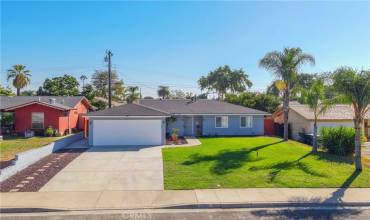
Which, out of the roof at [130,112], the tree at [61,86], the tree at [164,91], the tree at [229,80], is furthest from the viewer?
the tree at [164,91]

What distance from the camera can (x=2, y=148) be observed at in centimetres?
1806

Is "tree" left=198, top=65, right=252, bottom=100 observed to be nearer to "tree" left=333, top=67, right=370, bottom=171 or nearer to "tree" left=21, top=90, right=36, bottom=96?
"tree" left=21, top=90, right=36, bottom=96

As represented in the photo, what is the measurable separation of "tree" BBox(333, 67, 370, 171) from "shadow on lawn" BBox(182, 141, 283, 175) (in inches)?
194

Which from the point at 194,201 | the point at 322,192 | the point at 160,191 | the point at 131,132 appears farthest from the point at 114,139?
the point at 322,192

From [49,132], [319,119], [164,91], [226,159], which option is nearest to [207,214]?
[226,159]

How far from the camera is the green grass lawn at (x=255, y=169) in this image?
1027cm

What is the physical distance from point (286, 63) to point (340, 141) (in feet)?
23.6

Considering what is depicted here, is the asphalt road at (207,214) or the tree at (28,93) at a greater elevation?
the tree at (28,93)

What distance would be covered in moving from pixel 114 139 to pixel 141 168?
25.9 ft

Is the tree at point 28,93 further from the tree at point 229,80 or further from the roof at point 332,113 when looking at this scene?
the roof at point 332,113

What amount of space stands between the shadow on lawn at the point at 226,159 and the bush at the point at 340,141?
4628mm

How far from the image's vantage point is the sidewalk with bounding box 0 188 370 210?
26.9 ft

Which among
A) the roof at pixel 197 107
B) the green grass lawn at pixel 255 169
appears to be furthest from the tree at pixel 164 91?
the green grass lawn at pixel 255 169

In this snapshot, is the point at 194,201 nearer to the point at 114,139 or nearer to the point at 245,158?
the point at 245,158
